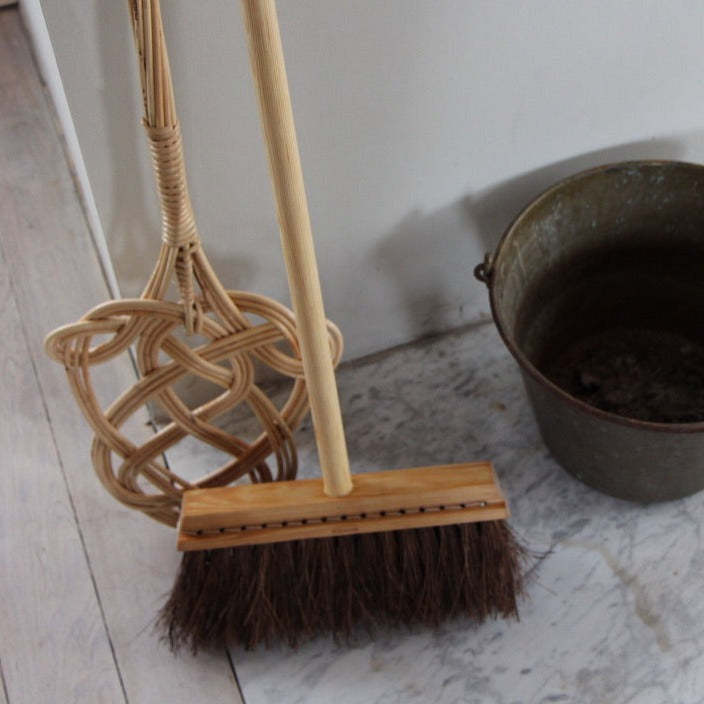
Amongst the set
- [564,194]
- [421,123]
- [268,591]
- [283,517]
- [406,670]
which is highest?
[421,123]

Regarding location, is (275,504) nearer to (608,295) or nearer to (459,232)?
(459,232)

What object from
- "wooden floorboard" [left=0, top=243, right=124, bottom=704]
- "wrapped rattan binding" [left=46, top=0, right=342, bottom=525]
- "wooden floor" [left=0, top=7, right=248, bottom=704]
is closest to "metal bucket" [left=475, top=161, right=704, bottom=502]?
"wrapped rattan binding" [left=46, top=0, right=342, bottom=525]

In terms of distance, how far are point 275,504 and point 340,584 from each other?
136mm

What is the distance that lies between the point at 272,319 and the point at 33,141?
2.65ft

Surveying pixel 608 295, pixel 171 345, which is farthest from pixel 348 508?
pixel 608 295

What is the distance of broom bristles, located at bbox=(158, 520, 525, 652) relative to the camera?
1.05m

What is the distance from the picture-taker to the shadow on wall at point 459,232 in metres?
1.25

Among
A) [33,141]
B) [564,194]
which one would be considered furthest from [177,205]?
[33,141]

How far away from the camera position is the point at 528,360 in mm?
1163

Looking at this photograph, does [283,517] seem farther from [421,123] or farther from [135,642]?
[421,123]

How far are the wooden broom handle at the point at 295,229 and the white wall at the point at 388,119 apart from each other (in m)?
0.19

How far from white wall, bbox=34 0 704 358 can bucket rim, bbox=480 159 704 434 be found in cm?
6

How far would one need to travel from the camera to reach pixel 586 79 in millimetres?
1170

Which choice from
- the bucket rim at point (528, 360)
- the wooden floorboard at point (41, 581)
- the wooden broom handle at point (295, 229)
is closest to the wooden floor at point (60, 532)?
the wooden floorboard at point (41, 581)
